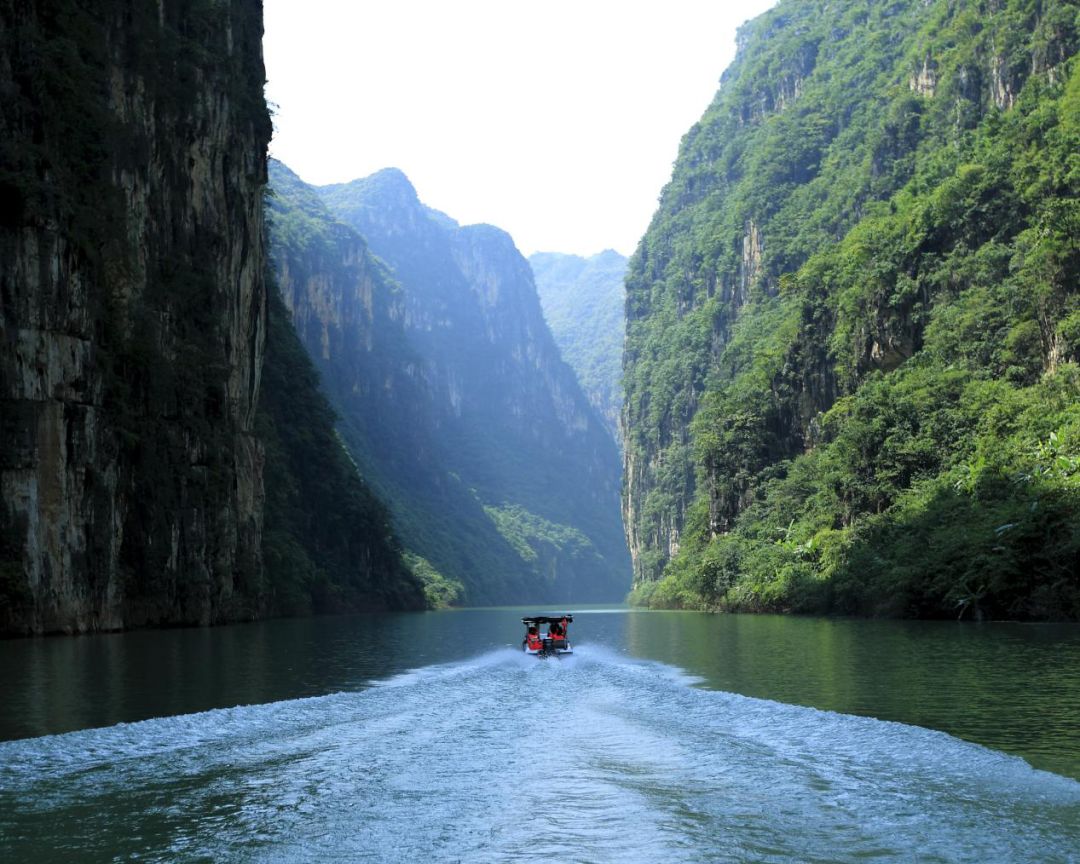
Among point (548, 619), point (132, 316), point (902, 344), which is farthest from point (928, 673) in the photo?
point (902, 344)

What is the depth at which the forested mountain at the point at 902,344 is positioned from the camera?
5081 centimetres

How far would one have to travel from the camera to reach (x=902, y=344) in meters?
77.2

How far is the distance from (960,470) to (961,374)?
947cm

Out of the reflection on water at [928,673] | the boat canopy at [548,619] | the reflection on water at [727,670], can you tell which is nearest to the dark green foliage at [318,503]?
the reflection on water at [727,670]

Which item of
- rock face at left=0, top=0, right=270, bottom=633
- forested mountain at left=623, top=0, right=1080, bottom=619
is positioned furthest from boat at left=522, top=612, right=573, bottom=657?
rock face at left=0, top=0, right=270, bottom=633

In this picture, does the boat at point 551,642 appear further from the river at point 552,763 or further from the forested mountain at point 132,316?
the forested mountain at point 132,316

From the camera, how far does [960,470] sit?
56812 mm

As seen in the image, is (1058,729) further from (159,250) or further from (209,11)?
Result: (209,11)

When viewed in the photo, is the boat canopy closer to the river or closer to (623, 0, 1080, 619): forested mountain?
the river

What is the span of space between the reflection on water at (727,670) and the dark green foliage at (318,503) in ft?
152

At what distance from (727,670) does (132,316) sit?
37.0 meters

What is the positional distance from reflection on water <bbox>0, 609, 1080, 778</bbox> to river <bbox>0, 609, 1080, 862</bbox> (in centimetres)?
12

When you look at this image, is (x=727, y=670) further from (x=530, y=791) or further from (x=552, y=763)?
(x=530, y=791)

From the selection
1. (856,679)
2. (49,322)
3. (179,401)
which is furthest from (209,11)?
(856,679)
